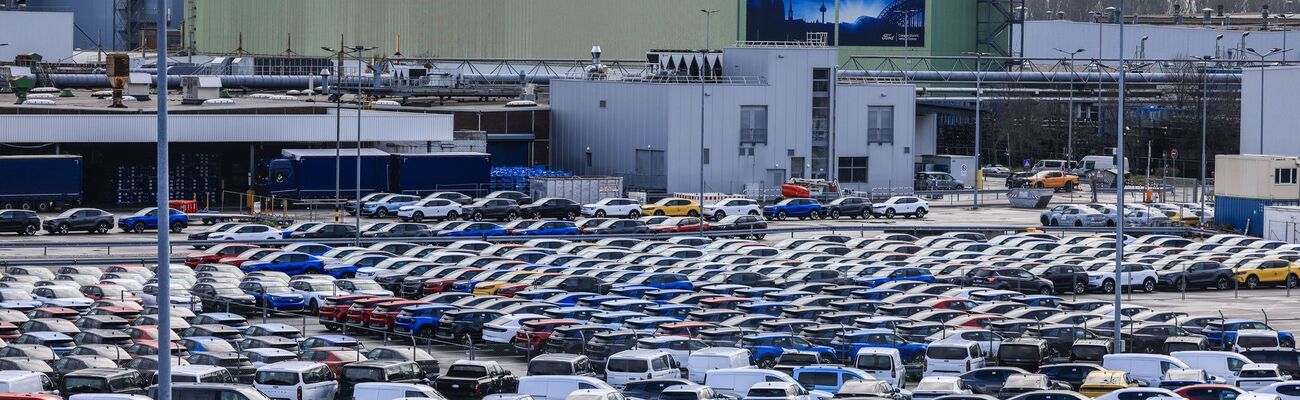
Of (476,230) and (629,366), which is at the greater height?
(476,230)

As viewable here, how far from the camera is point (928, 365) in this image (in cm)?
3538

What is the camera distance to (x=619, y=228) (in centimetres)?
6278

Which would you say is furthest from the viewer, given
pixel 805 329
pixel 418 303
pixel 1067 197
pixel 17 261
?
pixel 1067 197

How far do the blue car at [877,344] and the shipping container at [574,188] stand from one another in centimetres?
3665

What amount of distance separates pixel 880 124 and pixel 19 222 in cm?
3802

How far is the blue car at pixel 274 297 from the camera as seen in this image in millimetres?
44406

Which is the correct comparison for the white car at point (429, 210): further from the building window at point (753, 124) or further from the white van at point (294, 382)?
the white van at point (294, 382)

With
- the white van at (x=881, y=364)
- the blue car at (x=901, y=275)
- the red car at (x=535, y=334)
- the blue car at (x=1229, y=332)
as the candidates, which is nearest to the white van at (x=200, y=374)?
the red car at (x=535, y=334)

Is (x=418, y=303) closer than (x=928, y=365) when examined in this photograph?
No

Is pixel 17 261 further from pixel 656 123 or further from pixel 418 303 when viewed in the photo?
pixel 656 123

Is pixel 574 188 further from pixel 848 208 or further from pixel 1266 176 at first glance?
pixel 1266 176

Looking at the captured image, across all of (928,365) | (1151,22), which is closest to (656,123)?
(928,365)

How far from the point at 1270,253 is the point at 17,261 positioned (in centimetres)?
3602

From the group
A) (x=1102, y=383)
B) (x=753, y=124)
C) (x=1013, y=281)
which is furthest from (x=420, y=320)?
(x=753, y=124)
